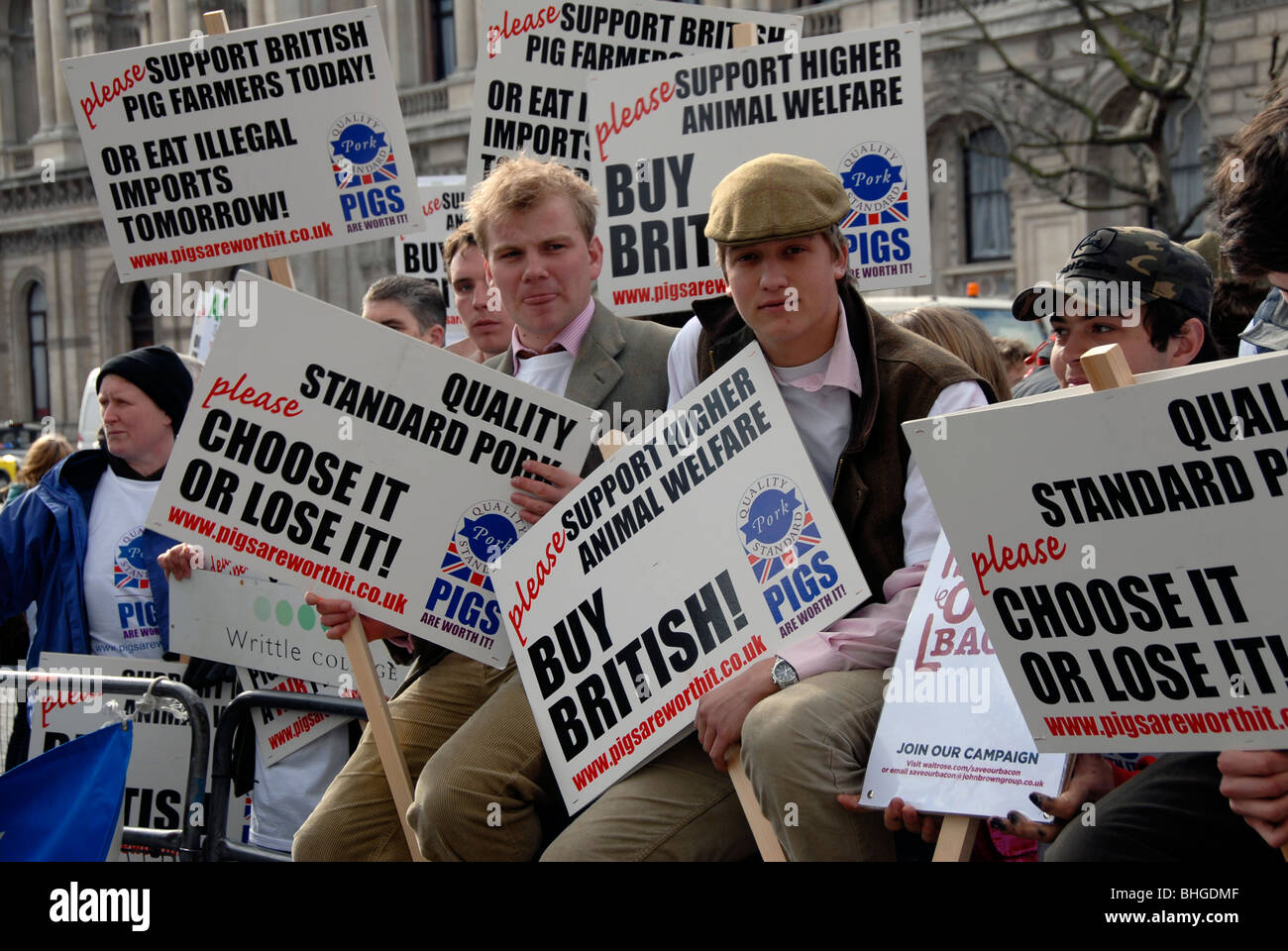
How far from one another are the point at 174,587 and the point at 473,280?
5.17ft

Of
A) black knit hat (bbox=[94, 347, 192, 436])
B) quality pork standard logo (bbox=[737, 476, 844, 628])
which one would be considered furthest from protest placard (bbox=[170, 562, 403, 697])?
quality pork standard logo (bbox=[737, 476, 844, 628])

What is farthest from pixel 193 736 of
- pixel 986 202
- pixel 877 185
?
pixel 986 202

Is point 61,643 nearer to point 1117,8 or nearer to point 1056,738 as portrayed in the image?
point 1056,738

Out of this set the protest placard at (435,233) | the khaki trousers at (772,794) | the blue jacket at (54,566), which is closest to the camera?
the khaki trousers at (772,794)

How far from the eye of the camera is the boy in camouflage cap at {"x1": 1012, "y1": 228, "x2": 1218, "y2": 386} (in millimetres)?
3488

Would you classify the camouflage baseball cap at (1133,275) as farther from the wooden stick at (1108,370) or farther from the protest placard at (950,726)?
the wooden stick at (1108,370)

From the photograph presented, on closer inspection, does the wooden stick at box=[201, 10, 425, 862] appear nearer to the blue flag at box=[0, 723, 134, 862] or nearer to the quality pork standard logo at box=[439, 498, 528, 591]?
the quality pork standard logo at box=[439, 498, 528, 591]

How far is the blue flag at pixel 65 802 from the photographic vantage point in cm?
419

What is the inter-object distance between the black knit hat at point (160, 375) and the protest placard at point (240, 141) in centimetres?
50

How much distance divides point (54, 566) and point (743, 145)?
286 cm

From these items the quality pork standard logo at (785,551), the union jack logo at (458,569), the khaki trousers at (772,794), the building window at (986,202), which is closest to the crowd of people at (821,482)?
the khaki trousers at (772,794)

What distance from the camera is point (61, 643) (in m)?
5.36

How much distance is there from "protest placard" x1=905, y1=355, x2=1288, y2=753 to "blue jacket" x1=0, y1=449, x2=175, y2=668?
348 cm
